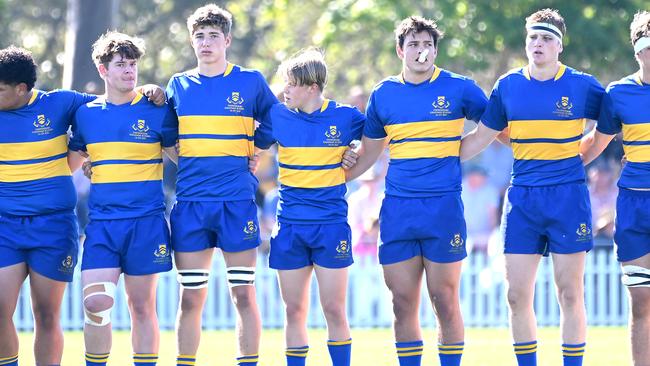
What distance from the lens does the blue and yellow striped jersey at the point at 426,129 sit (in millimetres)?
9125

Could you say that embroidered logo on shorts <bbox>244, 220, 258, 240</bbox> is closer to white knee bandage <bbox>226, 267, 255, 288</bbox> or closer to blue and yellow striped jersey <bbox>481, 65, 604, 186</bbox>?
white knee bandage <bbox>226, 267, 255, 288</bbox>

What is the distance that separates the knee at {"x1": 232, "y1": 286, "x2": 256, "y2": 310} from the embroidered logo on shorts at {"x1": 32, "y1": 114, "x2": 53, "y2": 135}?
5.85 ft

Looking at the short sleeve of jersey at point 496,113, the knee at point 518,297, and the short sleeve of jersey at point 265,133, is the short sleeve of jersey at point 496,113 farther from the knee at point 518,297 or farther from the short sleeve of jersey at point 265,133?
the short sleeve of jersey at point 265,133

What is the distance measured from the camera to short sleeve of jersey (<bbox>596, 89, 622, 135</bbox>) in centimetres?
896

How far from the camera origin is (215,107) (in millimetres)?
9266

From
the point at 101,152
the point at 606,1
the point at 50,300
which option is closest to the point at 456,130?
the point at 101,152

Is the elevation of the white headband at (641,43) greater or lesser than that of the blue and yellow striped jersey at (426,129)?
greater

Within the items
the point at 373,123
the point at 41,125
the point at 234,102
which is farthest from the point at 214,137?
the point at 41,125

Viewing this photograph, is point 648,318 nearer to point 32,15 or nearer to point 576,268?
point 576,268

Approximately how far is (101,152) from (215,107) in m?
0.87

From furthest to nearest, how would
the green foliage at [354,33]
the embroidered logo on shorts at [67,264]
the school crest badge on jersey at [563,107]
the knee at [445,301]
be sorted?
the green foliage at [354,33] → the embroidered logo on shorts at [67,264] → the knee at [445,301] → the school crest badge on jersey at [563,107]

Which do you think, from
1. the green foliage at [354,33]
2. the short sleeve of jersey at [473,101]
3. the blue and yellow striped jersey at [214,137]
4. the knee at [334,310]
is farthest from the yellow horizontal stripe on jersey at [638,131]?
the green foliage at [354,33]

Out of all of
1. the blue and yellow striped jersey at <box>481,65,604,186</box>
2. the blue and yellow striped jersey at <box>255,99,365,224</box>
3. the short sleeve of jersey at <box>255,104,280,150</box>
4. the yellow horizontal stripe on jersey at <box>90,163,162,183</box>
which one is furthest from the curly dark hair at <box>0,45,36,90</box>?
the blue and yellow striped jersey at <box>481,65,604,186</box>

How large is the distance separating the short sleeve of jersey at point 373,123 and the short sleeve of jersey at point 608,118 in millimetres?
1543
